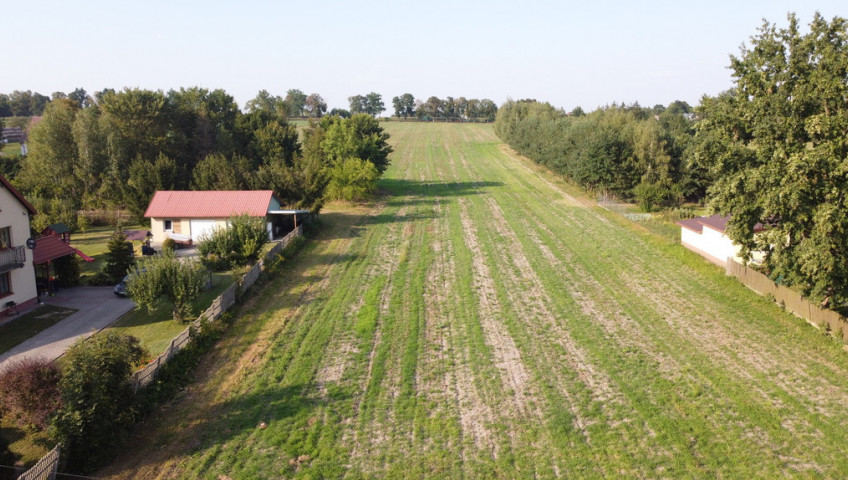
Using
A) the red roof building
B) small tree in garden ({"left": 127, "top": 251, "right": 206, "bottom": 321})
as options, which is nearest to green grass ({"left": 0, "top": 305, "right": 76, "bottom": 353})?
small tree in garden ({"left": 127, "top": 251, "right": 206, "bottom": 321})

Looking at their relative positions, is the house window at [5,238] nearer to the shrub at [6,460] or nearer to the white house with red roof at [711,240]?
the shrub at [6,460]

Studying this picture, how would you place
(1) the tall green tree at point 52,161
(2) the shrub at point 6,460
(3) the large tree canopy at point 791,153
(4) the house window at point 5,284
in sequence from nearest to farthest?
(2) the shrub at point 6,460, (3) the large tree canopy at point 791,153, (4) the house window at point 5,284, (1) the tall green tree at point 52,161

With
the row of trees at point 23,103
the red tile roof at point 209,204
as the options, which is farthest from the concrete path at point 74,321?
the row of trees at point 23,103

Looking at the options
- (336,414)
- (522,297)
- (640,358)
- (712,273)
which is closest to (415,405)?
(336,414)

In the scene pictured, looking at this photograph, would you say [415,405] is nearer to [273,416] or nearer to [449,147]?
[273,416]

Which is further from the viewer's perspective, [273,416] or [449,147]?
[449,147]

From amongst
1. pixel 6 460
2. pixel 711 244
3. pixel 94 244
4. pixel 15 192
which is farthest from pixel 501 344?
pixel 94 244
